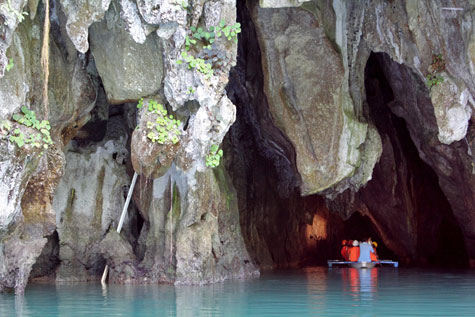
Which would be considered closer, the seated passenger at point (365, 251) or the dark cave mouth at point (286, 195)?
the dark cave mouth at point (286, 195)

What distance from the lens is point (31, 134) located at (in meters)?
9.50

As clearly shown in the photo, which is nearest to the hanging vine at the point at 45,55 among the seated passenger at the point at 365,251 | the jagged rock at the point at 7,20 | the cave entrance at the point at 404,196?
the jagged rock at the point at 7,20

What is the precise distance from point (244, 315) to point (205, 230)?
5499 mm

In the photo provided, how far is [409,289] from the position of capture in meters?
10.7

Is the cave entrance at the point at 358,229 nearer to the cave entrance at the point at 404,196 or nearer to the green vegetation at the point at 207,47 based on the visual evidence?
the cave entrance at the point at 404,196

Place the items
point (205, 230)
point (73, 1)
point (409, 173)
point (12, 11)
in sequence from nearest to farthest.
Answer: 1. point (12, 11)
2. point (73, 1)
3. point (205, 230)
4. point (409, 173)

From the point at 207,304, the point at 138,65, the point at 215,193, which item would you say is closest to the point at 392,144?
the point at 215,193

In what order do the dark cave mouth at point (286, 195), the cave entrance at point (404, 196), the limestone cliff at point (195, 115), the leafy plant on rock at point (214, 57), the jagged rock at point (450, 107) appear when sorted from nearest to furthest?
the limestone cliff at point (195, 115) < the leafy plant on rock at point (214, 57) < the jagged rock at point (450, 107) < the dark cave mouth at point (286, 195) < the cave entrance at point (404, 196)

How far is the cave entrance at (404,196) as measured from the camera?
17219 mm

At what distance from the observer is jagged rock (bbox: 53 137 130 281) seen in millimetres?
13625

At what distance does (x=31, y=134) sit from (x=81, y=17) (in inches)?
75.4

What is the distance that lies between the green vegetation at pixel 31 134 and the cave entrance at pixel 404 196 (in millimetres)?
8916

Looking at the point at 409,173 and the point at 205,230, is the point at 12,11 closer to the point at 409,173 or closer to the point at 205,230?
the point at 205,230

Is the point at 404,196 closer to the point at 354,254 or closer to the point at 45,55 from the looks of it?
the point at 354,254
